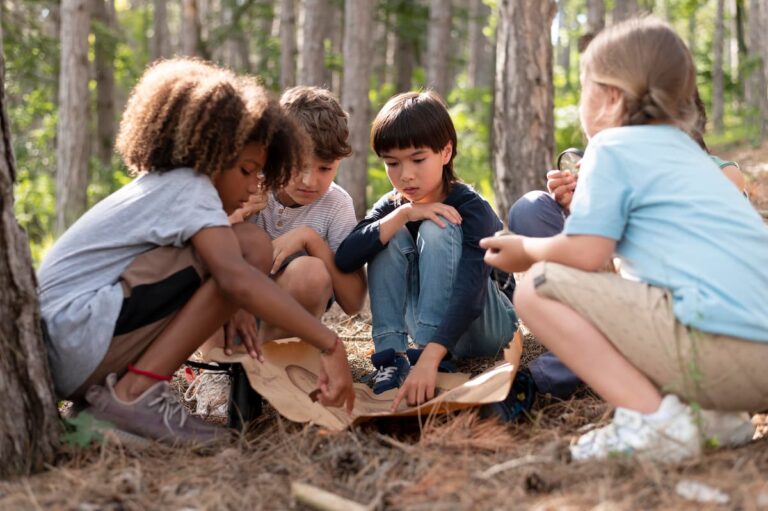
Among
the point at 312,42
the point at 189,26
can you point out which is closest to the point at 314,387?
the point at 312,42

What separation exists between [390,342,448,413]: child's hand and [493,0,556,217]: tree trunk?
3.20 metres

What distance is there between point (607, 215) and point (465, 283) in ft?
2.79

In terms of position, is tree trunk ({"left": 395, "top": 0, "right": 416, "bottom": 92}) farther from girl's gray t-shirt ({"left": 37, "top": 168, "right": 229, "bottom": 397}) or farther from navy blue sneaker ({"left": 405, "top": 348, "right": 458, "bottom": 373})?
girl's gray t-shirt ({"left": 37, "top": 168, "right": 229, "bottom": 397})

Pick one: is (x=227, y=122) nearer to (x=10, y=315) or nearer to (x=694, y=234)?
(x=10, y=315)

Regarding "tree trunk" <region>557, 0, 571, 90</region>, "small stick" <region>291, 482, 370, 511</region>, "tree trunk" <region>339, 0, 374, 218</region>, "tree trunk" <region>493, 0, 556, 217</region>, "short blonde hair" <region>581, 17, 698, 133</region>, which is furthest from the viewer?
"tree trunk" <region>557, 0, 571, 90</region>

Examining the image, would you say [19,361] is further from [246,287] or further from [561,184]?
[561,184]

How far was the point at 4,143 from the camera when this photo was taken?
2260 mm

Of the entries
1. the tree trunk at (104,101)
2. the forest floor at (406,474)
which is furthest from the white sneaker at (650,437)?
the tree trunk at (104,101)

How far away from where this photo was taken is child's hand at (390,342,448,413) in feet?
8.76

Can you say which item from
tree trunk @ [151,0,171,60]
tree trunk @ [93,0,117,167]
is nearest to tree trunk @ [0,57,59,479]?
tree trunk @ [93,0,117,167]

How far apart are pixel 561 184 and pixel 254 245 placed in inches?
47.4

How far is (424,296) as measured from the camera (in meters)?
2.99

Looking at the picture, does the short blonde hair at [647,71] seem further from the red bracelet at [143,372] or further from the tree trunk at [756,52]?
the tree trunk at [756,52]

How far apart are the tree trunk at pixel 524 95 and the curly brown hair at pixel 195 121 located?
11.0 feet
